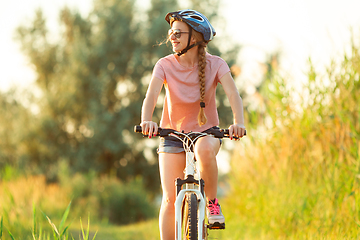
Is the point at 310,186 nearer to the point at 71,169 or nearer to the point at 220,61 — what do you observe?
the point at 220,61

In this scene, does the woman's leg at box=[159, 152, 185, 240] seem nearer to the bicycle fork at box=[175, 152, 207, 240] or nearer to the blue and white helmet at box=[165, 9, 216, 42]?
the bicycle fork at box=[175, 152, 207, 240]

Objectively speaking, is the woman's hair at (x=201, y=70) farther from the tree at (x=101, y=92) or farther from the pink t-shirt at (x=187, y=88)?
the tree at (x=101, y=92)

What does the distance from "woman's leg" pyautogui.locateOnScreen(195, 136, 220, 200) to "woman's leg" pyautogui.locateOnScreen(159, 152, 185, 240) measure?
10.4 inches

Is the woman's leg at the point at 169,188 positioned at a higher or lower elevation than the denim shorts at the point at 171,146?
lower

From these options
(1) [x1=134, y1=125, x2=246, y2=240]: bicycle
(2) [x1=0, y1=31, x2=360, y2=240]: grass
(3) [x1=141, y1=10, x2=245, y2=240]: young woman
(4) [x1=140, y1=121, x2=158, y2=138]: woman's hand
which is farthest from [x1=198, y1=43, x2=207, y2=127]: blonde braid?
(2) [x1=0, y1=31, x2=360, y2=240]: grass

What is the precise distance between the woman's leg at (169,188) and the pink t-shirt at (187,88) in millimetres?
335

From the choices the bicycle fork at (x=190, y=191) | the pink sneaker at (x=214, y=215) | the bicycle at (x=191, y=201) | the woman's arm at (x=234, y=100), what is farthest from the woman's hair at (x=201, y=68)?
the pink sneaker at (x=214, y=215)

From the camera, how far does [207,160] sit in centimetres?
274

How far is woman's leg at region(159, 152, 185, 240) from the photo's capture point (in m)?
2.89

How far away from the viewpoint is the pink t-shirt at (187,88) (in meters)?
3.12

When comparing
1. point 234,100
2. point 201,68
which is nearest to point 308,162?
point 234,100

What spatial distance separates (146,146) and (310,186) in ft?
43.6

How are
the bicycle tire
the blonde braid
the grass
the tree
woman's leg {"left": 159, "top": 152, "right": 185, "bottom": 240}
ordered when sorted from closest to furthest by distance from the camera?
the bicycle tire, woman's leg {"left": 159, "top": 152, "right": 185, "bottom": 240}, the blonde braid, the grass, the tree

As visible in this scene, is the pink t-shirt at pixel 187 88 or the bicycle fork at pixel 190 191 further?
the pink t-shirt at pixel 187 88
